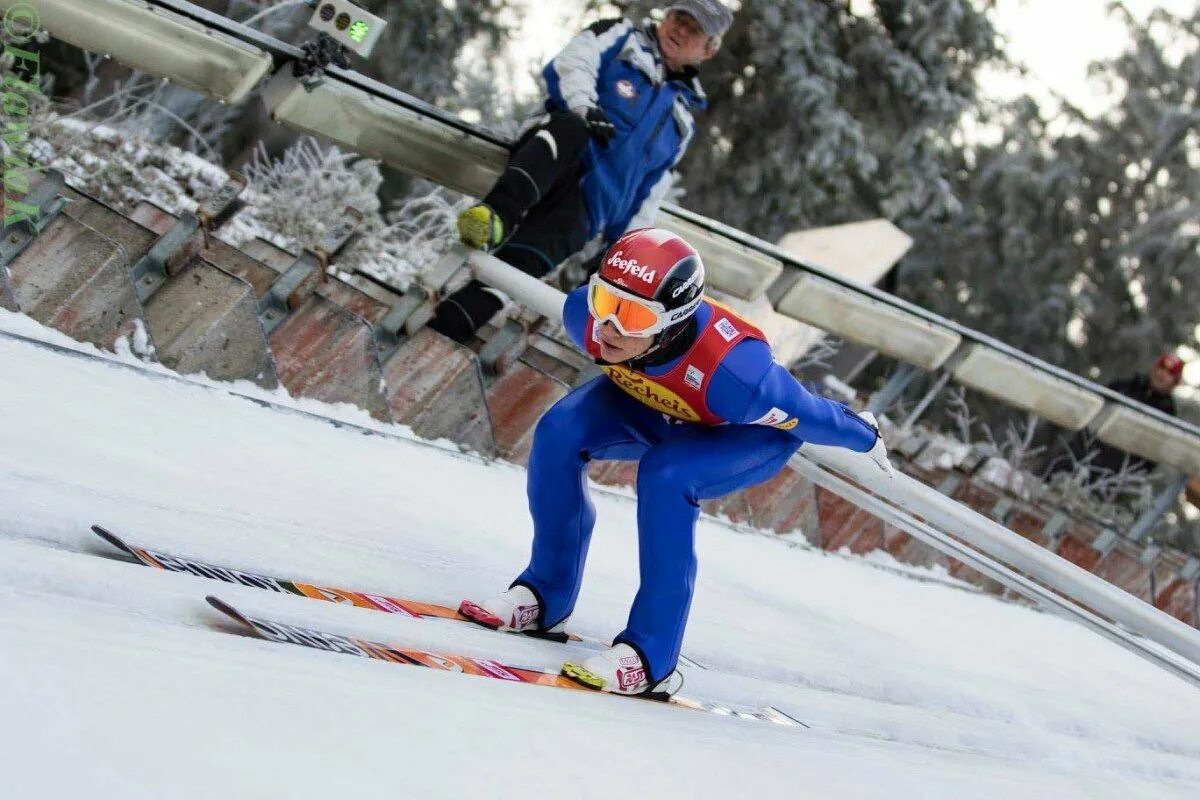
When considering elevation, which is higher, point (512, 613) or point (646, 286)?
point (646, 286)

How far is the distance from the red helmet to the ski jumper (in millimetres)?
146

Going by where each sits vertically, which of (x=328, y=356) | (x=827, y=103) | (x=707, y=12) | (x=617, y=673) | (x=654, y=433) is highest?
(x=707, y=12)

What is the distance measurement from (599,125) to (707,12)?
690mm

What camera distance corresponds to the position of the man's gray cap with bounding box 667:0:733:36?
6.45 meters

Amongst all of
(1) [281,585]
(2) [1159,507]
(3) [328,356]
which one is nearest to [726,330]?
(1) [281,585]

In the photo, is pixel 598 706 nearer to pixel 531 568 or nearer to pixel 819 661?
pixel 531 568

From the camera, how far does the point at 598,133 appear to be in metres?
6.41

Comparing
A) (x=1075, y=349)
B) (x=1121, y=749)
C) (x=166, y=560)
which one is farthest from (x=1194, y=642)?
(x=1075, y=349)

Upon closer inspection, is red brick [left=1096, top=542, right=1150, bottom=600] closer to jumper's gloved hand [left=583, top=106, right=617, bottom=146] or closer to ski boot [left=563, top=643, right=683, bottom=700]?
jumper's gloved hand [left=583, top=106, right=617, bottom=146]

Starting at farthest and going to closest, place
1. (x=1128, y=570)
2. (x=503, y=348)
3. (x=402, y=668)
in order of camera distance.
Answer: (x=1128, y=570), (x=503, y=348), (x=402, y=668)

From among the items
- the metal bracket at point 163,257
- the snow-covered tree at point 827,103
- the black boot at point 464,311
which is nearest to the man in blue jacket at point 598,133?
the black boot at point 464,311

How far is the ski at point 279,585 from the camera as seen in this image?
3.27 meters

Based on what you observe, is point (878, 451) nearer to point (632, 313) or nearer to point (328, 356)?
point (632, 313)

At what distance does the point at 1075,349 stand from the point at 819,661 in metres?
21.6
